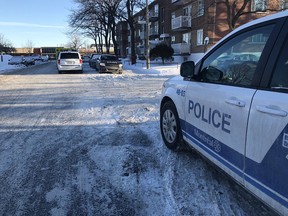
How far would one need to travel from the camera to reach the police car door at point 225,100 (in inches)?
110

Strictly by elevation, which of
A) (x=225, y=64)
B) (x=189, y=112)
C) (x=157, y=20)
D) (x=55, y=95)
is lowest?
(x=55, y=95)

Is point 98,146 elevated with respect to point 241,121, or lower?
lower

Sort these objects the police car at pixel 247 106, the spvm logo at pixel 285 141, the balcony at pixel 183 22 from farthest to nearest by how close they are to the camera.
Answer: the balcony at pixel 183 22, the police car at pixel 247 106, the spvm logo at pixel 285 141

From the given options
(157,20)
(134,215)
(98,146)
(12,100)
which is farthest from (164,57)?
(134,215)

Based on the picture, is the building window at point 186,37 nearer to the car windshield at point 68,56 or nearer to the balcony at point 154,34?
the balcony at point 154,34

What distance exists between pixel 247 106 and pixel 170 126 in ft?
7.34

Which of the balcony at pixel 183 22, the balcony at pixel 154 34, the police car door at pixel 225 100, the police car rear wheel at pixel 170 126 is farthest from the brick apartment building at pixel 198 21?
the police car door at pixel 225 100

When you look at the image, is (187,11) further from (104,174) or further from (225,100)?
(225,100)

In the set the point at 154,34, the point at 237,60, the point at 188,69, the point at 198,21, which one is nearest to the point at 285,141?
the point at 237,60

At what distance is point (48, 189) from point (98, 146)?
1658 mm

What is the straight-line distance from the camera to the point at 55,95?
1126cm

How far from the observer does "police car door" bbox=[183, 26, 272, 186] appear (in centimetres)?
280

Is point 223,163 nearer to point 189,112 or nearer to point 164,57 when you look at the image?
point 189,112

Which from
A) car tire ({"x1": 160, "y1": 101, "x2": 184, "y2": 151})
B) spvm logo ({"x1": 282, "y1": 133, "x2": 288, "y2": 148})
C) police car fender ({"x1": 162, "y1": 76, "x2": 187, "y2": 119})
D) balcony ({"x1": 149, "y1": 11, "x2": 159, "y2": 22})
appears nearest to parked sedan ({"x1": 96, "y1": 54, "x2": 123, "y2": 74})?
car tire ({"x1": 160, "y1": 101, "x2": 184, "y2": 151})
